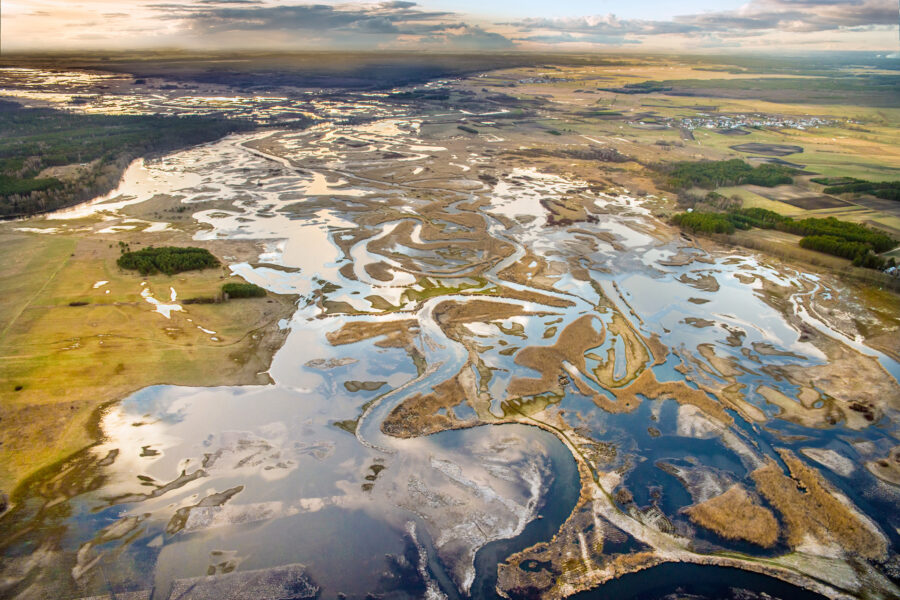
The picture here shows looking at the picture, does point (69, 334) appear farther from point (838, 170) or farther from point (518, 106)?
point (518, 106)

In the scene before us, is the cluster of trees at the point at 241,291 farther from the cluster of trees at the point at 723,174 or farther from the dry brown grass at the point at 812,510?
the cluster of trees at the point at 723,174

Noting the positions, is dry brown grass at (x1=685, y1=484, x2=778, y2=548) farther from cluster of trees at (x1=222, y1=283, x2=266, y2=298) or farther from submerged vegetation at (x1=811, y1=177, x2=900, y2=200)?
submerged vegetation at (x1=811, y1=177, x2=900, y2=200)

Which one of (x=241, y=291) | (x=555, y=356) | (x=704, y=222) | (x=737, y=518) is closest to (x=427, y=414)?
(x=555, y=356)

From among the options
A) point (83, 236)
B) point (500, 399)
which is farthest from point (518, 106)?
point (500, 399)

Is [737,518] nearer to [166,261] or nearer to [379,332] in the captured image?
[379,332]

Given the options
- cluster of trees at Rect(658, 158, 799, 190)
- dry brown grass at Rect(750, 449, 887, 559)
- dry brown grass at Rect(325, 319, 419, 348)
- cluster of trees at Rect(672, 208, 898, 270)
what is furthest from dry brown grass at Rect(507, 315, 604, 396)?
cluster of trees at Rect(658, 158, 799, 190)
